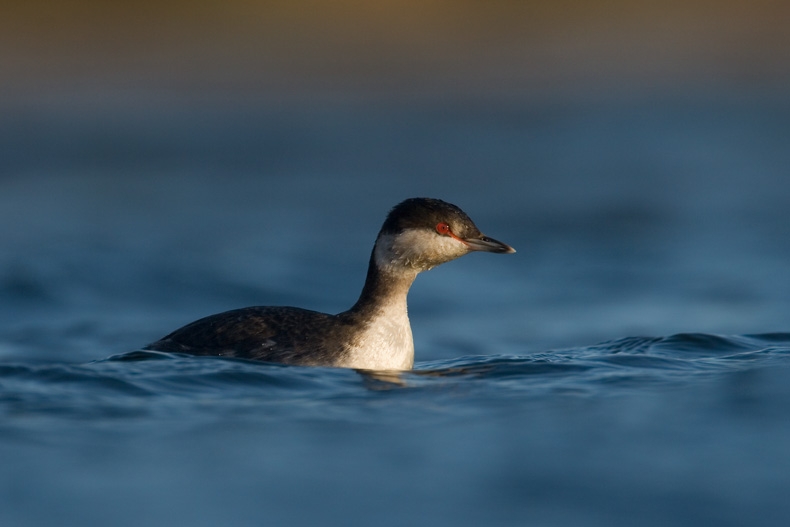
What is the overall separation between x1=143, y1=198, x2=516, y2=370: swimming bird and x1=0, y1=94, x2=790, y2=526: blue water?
212 mm

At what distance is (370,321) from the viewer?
1091 centimetres

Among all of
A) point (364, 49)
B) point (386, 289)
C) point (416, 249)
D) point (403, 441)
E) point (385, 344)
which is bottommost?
point (403, 441)

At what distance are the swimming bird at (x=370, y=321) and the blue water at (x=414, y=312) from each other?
8.3 inches

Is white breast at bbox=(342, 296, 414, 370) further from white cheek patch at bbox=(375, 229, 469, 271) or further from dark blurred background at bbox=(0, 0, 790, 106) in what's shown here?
dark blurred background at bbox=(0, 0, 790, 106)

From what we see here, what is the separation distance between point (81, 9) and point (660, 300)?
68.1 ft

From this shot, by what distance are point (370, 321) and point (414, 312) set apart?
17.1 ft

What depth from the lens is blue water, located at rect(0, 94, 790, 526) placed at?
8398mm

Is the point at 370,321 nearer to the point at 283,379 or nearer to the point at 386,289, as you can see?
the point at 386,289

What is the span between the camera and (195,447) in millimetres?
8938

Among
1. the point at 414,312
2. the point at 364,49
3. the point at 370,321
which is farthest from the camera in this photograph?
the point at 364,49

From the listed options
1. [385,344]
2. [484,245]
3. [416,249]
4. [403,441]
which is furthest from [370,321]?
[403,441]

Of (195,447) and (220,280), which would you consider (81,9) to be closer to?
(220,280)

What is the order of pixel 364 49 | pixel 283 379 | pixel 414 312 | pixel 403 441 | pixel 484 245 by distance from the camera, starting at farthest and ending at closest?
pixel 364 49, pixel 414 312, pixel 484 245, pixel 283 379, pixel 403 441

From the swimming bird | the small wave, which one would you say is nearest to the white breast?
the swimming bird
